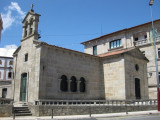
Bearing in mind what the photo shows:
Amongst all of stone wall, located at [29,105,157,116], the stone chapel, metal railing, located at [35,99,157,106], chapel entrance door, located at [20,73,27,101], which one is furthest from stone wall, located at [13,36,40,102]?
stone wall, located at [29,105,157,116]

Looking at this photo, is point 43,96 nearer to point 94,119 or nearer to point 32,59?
point 32,59

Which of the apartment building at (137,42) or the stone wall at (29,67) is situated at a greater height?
the apartment building at (137,42)

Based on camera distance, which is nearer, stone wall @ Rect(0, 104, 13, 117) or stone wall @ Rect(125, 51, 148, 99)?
stone wall @ Rect(0, 104, 13, 117)

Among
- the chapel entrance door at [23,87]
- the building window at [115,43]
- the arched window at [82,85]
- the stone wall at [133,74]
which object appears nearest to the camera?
the chapel entrance door at [23,87]

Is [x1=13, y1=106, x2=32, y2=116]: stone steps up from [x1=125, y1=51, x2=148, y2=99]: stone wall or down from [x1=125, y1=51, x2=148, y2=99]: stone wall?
down

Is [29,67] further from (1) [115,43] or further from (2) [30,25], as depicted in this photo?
(1) [115,43]

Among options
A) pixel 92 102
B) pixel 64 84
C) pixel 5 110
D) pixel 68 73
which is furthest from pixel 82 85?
pixel 5 110

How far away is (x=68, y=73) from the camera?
2097 centimetres

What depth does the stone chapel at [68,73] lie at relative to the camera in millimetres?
18953

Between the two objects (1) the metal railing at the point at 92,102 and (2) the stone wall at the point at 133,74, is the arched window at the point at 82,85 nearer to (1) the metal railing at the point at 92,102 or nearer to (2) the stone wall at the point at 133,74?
(1) the metal railing at the point at 92,102

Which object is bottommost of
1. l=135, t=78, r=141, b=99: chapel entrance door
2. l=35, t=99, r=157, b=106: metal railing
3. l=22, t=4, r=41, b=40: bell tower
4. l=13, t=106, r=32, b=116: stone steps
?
l=13, t=106, r=32, b=116: stone steps

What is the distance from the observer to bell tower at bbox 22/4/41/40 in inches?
837

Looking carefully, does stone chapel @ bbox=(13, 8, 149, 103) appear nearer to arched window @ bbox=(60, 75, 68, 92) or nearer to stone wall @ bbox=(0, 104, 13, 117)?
arched window @ bbox=(60, 75, 68, 92)

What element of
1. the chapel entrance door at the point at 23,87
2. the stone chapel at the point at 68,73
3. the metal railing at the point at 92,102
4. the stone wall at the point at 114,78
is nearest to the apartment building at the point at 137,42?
the stone chapel at the point at 68,73
